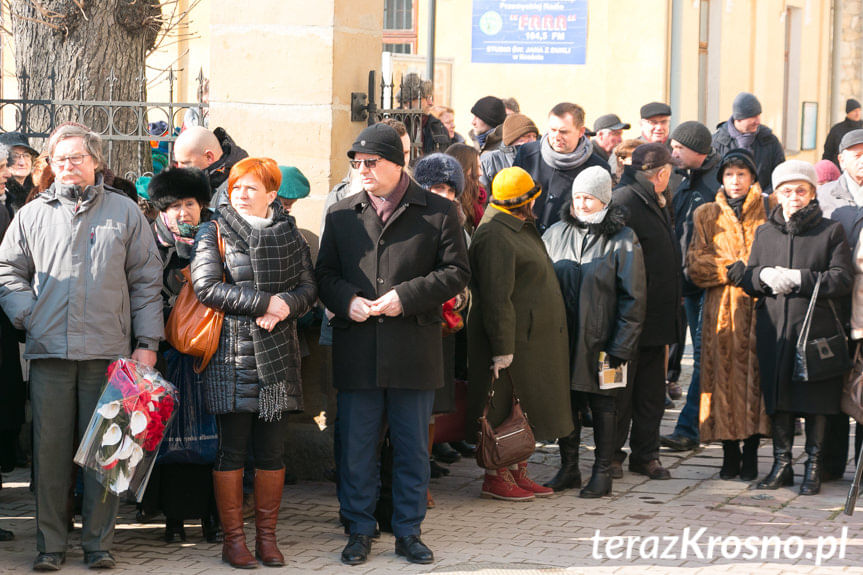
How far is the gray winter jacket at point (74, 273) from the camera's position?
5.98 m

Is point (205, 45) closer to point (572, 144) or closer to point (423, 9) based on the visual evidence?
point (423, 9)

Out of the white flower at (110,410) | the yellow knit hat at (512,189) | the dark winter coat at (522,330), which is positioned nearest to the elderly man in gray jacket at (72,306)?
the white flower at (110,410)

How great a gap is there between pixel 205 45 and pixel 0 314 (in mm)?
15159

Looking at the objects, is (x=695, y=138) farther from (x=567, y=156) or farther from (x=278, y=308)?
(x=278, y=308)

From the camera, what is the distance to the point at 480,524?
6969 mm

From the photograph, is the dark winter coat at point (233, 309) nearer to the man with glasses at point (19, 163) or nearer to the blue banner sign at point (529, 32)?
the man with glasses at point (19, 163)

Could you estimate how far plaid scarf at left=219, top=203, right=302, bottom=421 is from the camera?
6078 mm

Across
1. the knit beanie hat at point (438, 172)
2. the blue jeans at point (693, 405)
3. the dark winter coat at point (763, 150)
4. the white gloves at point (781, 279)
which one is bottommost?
the blue jeans at point (693, 405)

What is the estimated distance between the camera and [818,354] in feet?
24.5

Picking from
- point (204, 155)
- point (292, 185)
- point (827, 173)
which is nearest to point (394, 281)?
point (292, 185)

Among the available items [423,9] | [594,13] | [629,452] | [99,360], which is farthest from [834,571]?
[423,9]

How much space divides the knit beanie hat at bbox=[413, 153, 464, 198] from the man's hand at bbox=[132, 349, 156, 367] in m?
1.71

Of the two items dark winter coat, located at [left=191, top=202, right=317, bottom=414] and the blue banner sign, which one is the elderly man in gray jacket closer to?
dark winter coat, located at [left=191, top=202, right=317, bottom=414]

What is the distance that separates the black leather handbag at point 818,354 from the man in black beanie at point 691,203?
4.30ft
